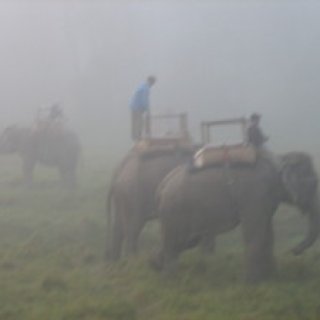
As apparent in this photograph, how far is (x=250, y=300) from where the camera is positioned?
10656mm

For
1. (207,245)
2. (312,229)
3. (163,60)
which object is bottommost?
(207,245)

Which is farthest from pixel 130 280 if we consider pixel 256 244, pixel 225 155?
pixel 225 155

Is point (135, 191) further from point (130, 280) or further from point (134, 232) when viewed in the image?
point (130, 280)

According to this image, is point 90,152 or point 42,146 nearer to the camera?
point 42,146

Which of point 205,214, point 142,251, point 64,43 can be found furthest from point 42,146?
point 64,43

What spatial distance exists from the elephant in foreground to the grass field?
1.22 feet

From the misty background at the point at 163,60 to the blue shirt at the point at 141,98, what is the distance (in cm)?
2385

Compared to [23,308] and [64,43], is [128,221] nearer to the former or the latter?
[23,308]

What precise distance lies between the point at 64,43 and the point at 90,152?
124 ft

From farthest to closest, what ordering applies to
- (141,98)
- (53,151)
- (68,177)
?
1. (53,151)
2. (68,177)
3. (141,98)

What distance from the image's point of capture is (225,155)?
1203 centimetres

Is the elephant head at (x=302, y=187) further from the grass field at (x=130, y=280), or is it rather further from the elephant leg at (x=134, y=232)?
the elephant leg at (x=134, y=232)

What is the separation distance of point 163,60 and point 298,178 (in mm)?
55032

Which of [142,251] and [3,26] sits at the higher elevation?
[3,26]
